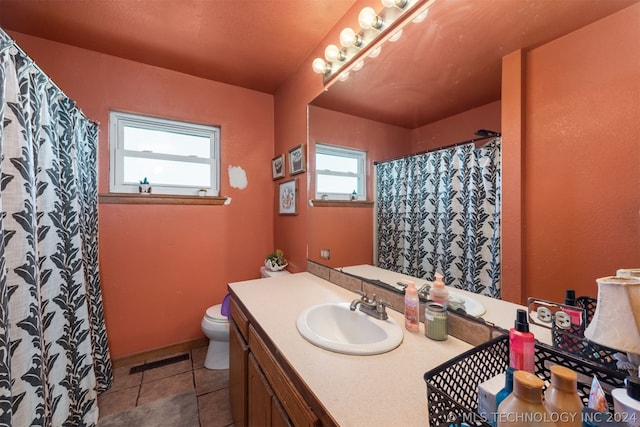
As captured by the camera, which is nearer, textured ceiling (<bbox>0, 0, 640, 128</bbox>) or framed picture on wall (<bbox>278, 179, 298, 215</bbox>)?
textured ceiling (<bbox>0, 0, 640, 128</bbox>)

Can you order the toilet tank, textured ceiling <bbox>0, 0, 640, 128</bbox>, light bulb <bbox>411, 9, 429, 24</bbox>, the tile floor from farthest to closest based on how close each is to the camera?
1. the toilet tank
2. the tile floor
3. light bulb <bbox>411, 9, 429, 24</bbox>
4. textured ceiling <bbox>0, 0, 640, 128</bbox>

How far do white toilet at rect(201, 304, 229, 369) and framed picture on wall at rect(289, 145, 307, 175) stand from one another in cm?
119

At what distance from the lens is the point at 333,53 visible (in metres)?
1.52

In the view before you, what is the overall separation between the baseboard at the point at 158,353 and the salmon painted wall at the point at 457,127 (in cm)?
221

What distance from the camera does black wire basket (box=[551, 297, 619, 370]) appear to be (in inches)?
21.6

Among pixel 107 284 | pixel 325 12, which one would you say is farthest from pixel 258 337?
pixel 325 12

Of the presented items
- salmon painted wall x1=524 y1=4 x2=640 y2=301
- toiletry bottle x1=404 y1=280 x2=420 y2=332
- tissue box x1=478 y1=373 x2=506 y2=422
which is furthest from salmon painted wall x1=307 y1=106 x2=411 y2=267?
tissue box x1=478 y1=373 x2=506 y2=422

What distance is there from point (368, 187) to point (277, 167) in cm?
111

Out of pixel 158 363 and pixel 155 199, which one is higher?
pixel 155 199

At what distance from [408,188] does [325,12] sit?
45.0 inches

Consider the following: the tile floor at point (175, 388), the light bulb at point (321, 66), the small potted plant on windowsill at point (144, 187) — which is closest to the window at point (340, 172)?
the light bulb at point (321, 66)

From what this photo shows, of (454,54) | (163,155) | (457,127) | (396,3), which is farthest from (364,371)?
(163,155)

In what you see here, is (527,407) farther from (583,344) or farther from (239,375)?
(239,375)

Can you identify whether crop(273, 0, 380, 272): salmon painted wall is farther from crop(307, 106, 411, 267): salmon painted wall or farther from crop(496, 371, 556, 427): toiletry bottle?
crop(496, 371, 556, 427): toiletry bottle
